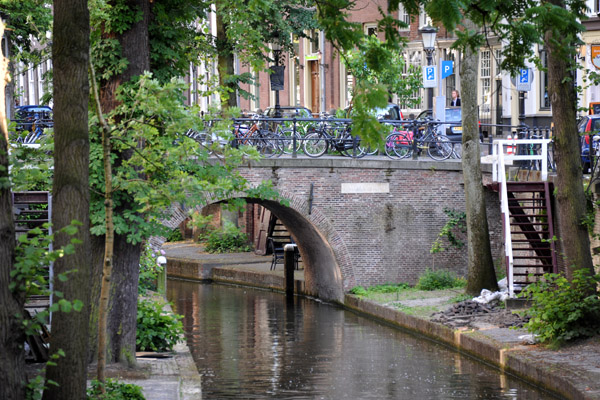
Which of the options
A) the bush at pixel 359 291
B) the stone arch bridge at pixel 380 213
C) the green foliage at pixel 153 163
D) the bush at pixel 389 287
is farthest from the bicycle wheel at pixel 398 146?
the green foliage at pixel 153 163

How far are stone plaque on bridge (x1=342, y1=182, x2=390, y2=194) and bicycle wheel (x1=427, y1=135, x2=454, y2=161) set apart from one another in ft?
4.33

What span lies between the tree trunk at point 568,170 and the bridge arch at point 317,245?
913 centimetres

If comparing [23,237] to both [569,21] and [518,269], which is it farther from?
[518,269]

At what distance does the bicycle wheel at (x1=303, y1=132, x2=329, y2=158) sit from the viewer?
948 inches

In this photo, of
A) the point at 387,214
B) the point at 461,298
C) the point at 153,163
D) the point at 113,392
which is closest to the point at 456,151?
the point at 387,214

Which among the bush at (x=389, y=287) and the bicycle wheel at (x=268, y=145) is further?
the bush at (x=389, y=287)

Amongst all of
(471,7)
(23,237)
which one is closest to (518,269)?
(471,7)

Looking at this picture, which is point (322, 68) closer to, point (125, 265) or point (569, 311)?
point (569, 311)

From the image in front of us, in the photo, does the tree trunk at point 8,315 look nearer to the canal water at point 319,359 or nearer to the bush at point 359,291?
the canal water at point 319,359

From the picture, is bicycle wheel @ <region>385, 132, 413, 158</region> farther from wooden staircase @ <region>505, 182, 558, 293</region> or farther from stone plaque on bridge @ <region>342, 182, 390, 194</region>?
wooden staircase @ <region>505, 182, 558, 293</region>

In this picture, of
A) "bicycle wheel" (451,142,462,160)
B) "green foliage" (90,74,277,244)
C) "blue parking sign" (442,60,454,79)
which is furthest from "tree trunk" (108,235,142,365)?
"blue parking sign" (442,60,454,79)

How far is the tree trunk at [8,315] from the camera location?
25.3ft

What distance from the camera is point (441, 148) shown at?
24.8 metres

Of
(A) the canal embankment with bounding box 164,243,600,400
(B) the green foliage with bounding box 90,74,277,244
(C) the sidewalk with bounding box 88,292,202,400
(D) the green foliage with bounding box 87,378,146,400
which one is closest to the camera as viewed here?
(D) the green foliage with bounding box 87,378,146,400
